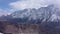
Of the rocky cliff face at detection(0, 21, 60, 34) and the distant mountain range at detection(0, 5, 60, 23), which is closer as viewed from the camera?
the rocky cliff face at detection(0, 21, 60, 34)

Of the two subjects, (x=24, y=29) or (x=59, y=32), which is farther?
(x=59, y=32)

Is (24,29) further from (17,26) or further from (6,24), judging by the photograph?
(6,24)

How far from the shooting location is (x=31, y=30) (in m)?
9.15

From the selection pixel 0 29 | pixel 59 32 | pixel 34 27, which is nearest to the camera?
pixel 0 29

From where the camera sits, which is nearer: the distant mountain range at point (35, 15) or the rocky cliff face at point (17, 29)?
the rocky cliff face at point (17, 29)

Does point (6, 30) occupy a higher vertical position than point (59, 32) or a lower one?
higher

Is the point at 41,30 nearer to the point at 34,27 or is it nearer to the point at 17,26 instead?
the point at 34,27

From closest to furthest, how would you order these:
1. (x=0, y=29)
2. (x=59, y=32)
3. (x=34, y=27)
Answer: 1. (x=0, y=29)
2. (x=34, y=27)
3. (x=59, y=32)

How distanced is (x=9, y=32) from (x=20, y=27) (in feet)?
2.86

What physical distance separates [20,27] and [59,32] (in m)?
3.72

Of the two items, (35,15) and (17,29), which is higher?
(35,15)

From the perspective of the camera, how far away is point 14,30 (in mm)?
8914

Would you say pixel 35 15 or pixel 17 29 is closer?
pixel 17 29

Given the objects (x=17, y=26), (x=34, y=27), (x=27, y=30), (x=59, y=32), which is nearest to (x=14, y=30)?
(x=17, y=26)
